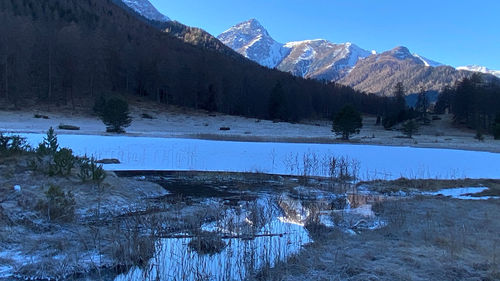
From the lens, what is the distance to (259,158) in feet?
75.1

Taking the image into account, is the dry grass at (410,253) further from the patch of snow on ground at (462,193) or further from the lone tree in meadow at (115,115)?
the lone tree in meadow at (115,115)

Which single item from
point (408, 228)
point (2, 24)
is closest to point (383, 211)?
point (408, 228)

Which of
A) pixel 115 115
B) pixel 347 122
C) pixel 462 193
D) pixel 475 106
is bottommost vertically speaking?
pixel 462 193

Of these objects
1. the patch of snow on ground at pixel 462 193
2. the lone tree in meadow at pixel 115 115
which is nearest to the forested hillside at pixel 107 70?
the lone tree in meadow at pixel 115 115

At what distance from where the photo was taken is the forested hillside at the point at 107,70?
53125 millimetres

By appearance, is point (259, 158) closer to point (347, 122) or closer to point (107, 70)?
point (347, 122)

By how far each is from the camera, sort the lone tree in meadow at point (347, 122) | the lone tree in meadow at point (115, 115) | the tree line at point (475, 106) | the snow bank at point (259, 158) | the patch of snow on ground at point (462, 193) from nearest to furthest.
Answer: the patch of snow on ground at point (462, 193), the snow bank at point (259, 158), the lone tree in meadow at point (115, 115), the lone tree in meadow at point (347, 122), the tree line at point (475, 106)

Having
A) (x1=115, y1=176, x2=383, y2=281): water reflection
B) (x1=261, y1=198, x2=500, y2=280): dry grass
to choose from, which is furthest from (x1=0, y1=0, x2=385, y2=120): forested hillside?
(x1=261, y1=198, x2=500, y2=280): dry grass

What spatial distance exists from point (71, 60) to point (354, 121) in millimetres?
42186

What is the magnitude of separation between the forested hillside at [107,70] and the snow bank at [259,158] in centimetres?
2978

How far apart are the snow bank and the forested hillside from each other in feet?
97.7

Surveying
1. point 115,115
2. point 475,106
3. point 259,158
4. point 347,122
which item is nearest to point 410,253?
point 259,158

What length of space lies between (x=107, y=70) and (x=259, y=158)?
184 ft

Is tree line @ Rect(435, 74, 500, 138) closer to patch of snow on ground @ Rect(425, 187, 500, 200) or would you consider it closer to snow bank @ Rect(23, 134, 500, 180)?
snow bank @ Rect(23, 134, 500, 180)
